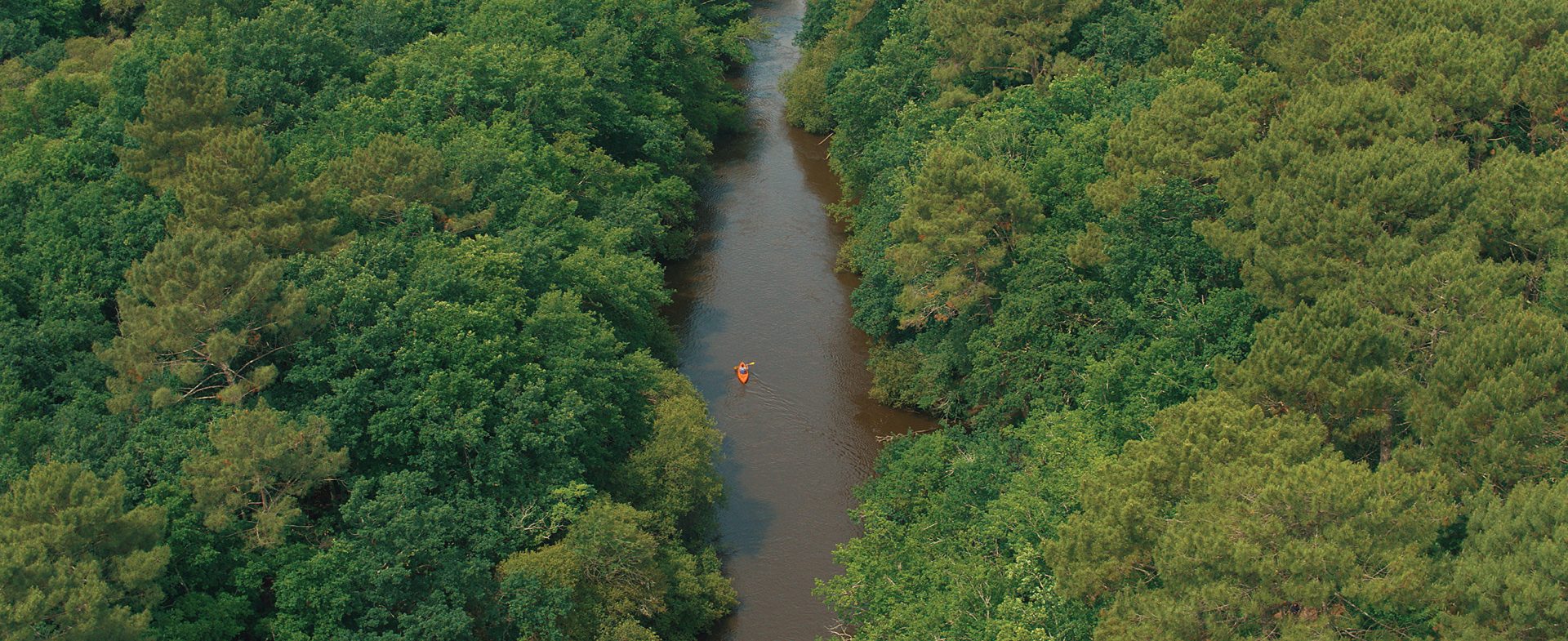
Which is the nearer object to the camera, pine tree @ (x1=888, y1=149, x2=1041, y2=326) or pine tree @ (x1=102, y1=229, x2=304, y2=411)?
pine tree @ (x1=102, y1=229, x2=304, y2=411)

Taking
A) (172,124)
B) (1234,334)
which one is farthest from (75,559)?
(1234,334)

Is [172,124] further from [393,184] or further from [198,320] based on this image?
[198,320]

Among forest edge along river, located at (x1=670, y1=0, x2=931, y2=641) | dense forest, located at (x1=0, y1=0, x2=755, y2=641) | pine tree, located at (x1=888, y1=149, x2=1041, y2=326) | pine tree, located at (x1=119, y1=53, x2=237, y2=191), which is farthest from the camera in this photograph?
pine tree, located at (x1=888, y1=149, x2=1041, y2=326)

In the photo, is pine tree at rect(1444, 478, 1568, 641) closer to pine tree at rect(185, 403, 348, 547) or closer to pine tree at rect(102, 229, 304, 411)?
pine tree at rect(185, 403, 348, 547)

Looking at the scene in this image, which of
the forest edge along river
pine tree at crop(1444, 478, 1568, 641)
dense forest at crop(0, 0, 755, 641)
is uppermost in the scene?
pine tree at crop(1444, 478, 1568, 641)

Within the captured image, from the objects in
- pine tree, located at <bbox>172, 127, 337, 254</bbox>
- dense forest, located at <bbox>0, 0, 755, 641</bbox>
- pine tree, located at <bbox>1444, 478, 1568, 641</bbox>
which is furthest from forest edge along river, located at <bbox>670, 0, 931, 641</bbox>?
pine tree, located at <bbox>1444, 478, 1568, 641</bbox>

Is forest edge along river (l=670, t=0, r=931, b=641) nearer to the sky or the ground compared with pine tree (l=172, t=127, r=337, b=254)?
nearer to the ground

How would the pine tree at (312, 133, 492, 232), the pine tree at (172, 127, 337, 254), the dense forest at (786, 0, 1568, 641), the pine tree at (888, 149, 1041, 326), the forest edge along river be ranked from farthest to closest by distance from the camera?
Result: 1. the pine tree at (888, 149, 1041, 326)
2. the pine tree at (312, 133, 492, 232)
3. the forest edge along river
4. the pine tree at (172, 127, 337, 254)
5. the dense forest at (786, 0, 1568, 641)
